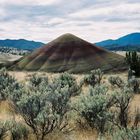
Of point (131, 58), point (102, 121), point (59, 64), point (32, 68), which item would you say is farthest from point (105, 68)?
point (102, 121)

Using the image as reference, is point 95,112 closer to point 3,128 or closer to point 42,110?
point 42,110

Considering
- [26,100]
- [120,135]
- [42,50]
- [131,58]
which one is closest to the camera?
[120,135]

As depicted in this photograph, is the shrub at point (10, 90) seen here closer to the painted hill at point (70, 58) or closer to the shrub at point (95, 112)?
the shrub at point (95, 112)

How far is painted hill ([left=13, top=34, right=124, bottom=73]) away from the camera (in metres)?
70.3

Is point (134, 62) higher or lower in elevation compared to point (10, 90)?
higher

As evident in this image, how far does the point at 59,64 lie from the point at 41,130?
61.6 meters

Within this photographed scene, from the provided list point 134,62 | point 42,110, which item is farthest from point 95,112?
point 134,62

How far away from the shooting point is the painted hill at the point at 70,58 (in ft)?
231

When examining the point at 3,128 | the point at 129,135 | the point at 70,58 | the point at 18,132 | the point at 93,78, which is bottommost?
the point at 93,78

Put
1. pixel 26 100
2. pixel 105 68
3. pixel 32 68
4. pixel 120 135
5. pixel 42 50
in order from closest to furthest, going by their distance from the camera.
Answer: pixel 120 135
pixel 26 100
pixel 105 68
pixel 32 68
pixel 42 50

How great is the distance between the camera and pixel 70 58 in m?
76.0

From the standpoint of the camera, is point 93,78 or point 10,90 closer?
point 10,90

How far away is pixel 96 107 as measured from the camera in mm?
12320

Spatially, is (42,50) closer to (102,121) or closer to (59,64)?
(59,64)
